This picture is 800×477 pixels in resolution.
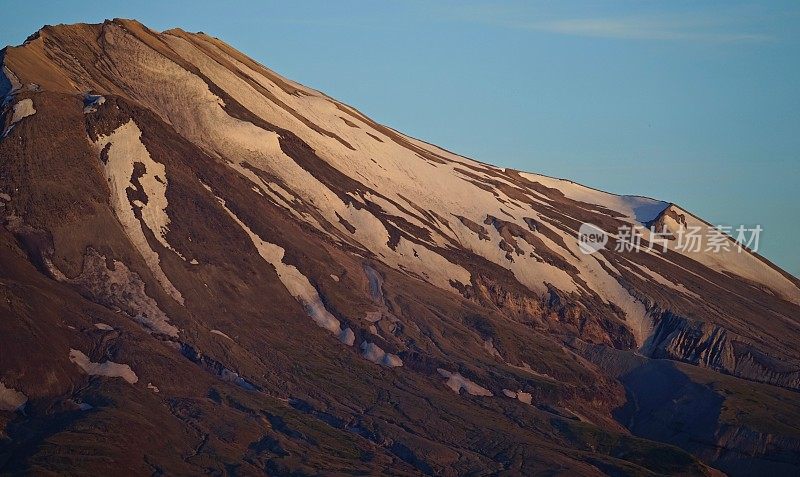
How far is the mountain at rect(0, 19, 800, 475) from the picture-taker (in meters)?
91.7

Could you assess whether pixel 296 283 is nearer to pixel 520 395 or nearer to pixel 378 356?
pixel 378 356

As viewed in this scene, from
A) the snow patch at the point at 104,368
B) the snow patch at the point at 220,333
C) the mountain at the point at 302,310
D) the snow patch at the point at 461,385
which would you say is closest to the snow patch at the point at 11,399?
the mountain at the point at 302,310

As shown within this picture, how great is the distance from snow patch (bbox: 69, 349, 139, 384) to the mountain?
0.29 meters

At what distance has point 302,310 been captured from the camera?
4402 inches

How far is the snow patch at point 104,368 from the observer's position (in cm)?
9294

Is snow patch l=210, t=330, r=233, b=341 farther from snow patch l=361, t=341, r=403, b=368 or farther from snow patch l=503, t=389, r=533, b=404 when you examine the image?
snow patch l=503, t=389, r=533, b=404

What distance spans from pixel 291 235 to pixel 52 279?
1033 inches

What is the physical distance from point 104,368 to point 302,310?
889 inches

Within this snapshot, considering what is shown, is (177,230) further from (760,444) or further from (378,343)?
(760,444)

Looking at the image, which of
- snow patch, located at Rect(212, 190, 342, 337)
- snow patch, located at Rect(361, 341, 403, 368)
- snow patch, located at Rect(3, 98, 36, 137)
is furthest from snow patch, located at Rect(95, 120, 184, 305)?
snow patch, located at Rect(361, 341, 403, 368)

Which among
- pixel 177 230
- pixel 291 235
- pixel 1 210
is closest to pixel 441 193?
pixel 291 235

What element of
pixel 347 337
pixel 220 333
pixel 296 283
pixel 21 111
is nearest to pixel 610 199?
pixel 296 283

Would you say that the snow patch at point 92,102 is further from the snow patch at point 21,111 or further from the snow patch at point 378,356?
the snow patch at point 378,356

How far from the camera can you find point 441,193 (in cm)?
15250
